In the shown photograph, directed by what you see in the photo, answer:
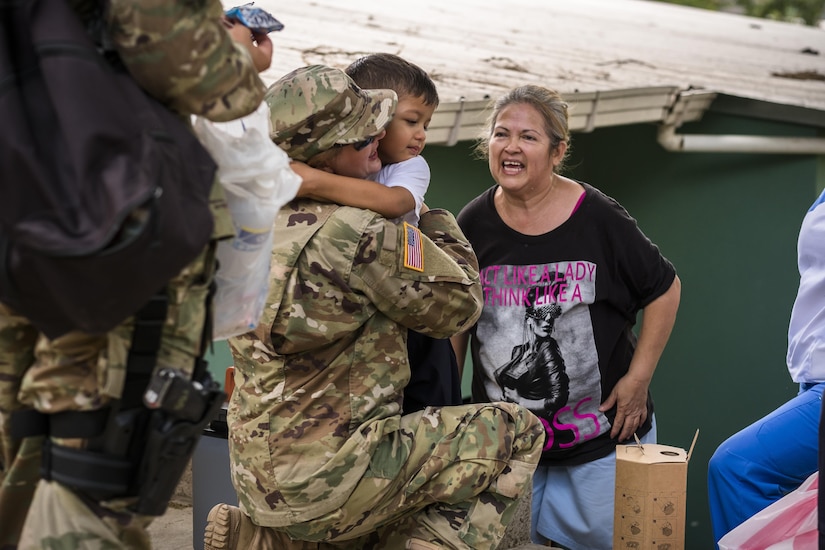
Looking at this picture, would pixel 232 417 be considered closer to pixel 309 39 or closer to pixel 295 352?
pixel 295 352

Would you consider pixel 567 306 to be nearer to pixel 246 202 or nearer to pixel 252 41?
pixel 252 41

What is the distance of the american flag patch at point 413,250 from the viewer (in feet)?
10.1

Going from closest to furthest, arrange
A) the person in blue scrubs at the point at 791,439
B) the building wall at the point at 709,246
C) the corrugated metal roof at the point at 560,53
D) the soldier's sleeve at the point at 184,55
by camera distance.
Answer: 1. the soldier's sleeve at the point at 184,55
2. the person in blue scrubs at the point at 791,439
3. the corrugated metal roof at the point at 560,53
4. the building wall at the point at 709,246

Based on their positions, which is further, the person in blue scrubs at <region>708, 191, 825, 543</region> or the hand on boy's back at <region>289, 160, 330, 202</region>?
the person in blue scrubs at <region>708, 191, 825, 543</region>

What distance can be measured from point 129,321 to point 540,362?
2214 mm

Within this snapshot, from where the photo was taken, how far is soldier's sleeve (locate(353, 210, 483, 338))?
9.96 feet

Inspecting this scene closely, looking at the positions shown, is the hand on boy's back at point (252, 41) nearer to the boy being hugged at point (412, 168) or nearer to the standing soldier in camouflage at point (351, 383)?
the standing soldier in camouflage at point (351, 383)

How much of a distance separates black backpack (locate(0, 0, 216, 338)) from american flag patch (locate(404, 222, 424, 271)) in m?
0.87

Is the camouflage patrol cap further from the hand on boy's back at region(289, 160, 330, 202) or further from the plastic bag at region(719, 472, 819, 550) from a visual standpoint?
the plastic bag at region(719, 472, 819, 550)

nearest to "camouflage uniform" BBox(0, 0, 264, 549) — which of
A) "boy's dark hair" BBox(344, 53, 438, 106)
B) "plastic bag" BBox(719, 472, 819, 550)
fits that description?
"boy's dark hair" BBox(344, 53, 438, 106)

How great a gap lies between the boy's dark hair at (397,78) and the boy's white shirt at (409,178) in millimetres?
210

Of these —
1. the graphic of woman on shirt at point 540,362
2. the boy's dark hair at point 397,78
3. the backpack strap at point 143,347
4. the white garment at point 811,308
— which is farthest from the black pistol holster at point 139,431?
the white garment at point 811,308

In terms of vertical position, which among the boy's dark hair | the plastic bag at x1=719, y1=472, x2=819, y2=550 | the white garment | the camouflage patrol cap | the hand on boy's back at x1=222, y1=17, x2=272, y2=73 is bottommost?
the plastic bag at x1=719, y1=472, x2=819, y2=550

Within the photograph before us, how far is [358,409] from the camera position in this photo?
310 centimetres
